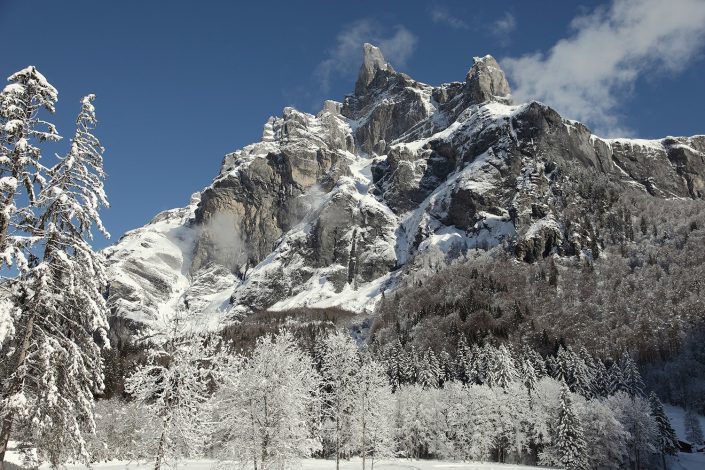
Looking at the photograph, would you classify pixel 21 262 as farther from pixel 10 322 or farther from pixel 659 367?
pixel 659 367

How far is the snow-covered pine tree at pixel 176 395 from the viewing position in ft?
84.6

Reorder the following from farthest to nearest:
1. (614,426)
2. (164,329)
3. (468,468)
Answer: (614,426) → (468,468) → (164,329)

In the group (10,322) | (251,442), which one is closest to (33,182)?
(10,322)

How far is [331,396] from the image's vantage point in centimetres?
4819

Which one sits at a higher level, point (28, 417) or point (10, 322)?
point (10, 322)

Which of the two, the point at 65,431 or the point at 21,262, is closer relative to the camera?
the point at 21,262

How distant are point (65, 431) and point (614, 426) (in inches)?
3394

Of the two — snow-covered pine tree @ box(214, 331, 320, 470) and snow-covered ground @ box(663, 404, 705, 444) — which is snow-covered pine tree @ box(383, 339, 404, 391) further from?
snow-covered pine tree @ box(214, 331, 320, 470)

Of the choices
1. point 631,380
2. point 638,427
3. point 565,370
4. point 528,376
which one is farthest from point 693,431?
point 638,427

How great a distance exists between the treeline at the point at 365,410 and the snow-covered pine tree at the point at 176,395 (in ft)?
0.21

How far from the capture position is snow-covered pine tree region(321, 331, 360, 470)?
46938mm

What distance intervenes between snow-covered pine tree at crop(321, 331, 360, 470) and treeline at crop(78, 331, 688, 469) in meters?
0.11

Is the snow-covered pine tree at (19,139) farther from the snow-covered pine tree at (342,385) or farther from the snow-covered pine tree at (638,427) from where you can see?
the snow-covered pine tree at (638,427)

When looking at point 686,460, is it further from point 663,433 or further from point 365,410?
point 365,410
